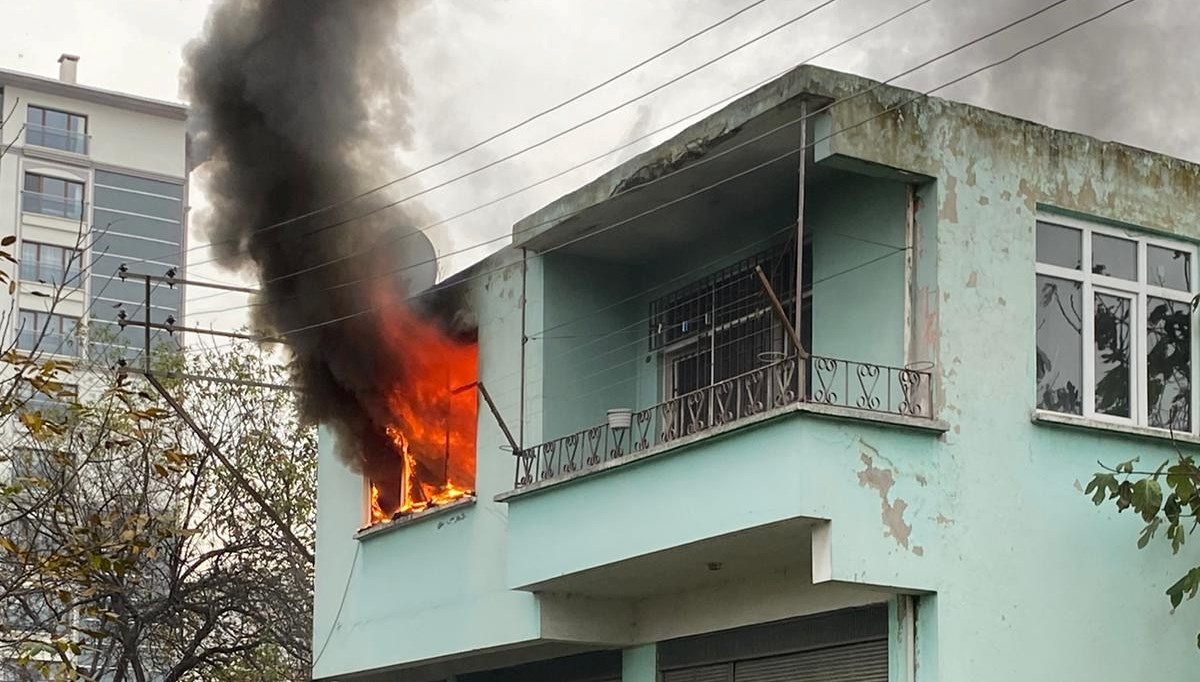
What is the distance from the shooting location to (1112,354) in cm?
1680

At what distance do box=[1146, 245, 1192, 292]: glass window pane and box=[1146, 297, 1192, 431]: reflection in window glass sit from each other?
0.56 feet

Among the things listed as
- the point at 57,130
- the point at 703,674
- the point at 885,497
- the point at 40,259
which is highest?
the point at 57,130

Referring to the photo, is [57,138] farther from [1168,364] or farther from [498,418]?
[1168,364]

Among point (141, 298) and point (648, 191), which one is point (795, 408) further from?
point (141, 298)

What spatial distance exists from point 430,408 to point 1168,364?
9184 mm

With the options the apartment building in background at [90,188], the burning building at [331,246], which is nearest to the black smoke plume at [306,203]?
the burning building at [331,246]

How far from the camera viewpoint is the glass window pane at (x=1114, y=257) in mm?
16812

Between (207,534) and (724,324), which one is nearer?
(724,324)

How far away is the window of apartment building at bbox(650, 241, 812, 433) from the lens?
17.9 metres

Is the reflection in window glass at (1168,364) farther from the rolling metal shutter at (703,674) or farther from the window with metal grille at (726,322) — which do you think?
the rolling metal shutter at (703,674)

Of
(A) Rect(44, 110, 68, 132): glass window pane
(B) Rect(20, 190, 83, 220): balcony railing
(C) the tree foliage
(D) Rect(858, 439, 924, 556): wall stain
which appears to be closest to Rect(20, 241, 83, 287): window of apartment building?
(B) Rect(20, 190, 83, 220): balcony railing

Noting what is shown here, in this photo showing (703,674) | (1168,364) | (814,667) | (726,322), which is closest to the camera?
(814,667)

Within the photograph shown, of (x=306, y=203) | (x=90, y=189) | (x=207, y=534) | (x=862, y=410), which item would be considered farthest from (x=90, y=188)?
(x=862, y=410)

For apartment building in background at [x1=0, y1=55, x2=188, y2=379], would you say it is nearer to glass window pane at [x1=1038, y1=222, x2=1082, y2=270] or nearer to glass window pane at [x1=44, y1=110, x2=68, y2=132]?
glass window pane at [x1=44, y1=110, x2=68, y2=132]
